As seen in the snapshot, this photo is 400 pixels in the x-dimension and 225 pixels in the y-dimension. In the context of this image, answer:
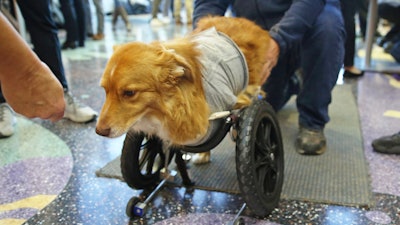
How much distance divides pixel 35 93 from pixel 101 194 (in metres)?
0.58

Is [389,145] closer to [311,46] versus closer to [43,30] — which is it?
[311,46]

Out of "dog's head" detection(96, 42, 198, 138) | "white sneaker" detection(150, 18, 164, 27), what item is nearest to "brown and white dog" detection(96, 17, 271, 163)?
"dog's head" detection(96, 42, 198, 138)

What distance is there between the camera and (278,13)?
5.33ft

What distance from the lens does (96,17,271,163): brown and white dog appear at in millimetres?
926

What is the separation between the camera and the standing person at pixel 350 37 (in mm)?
2652

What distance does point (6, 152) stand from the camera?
5.42 ft

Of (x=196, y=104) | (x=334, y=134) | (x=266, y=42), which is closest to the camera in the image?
(x=196, y=104)

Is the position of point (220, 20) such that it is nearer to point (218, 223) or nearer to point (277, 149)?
point (277, 149)

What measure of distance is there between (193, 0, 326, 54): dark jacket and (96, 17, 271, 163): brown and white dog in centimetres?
30

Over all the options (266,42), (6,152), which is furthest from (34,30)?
(266,42)

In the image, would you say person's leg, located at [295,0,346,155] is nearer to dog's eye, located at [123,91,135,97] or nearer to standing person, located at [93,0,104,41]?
dog's eye, located at [123,91,135,97]

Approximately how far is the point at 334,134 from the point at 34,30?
1.45 meters

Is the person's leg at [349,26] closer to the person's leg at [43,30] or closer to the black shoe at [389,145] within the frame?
the black shoe at [389,145]

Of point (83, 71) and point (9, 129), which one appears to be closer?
point (9, 129)
